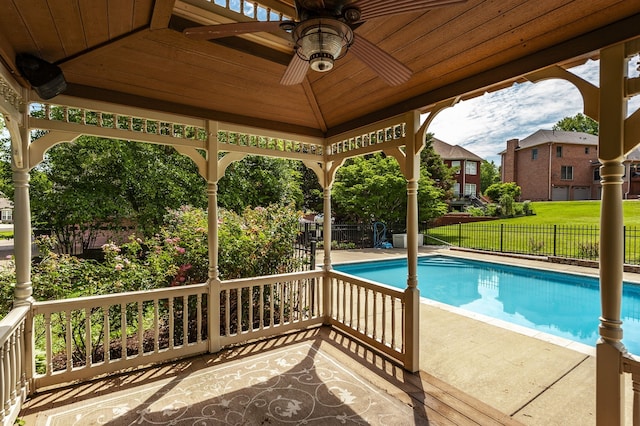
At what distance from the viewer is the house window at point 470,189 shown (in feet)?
92.1

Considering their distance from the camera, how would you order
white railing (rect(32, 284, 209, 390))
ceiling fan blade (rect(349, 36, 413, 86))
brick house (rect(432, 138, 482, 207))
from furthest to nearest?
brick house (rect(432, 138, 482, 207)) → white railing (rect(32, 284, 209, 390)) → ceiling fan blade (rect(349, 36, 413, 86))

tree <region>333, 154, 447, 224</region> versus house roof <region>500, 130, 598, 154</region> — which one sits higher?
house roof <region>500, 130, 598, 154</region>

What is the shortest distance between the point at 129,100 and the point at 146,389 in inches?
113

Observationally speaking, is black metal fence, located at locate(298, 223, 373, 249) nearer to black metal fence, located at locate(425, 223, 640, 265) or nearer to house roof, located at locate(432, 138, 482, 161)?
black metal fence, located at locate(425, 223, 640, 265)

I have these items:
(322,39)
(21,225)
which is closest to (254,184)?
(21,225)

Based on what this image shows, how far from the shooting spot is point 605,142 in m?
2.09

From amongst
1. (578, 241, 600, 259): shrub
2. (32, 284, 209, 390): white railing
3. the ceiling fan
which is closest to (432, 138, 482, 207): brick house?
(578, 241, 600, 259): shrub

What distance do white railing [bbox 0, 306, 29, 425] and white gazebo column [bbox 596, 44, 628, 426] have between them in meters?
3.96

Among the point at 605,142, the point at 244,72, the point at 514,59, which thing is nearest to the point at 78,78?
the point at 244,72

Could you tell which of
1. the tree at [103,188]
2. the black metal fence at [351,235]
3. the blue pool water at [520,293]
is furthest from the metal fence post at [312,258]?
the black metal fence at [351,235]

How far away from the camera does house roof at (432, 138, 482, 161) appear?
90.9 ft

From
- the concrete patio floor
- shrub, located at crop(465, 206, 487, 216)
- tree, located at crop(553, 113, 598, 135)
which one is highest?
tree, located at crop(553, 113, 598, 135)

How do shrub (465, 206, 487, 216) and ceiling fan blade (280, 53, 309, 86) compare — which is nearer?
ceiling fan blade (280, 53, 309, 86)

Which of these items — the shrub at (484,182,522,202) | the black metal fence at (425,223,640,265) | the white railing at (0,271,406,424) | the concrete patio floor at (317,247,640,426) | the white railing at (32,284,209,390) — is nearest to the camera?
the concrete patio floor at (317,247,640,426)
